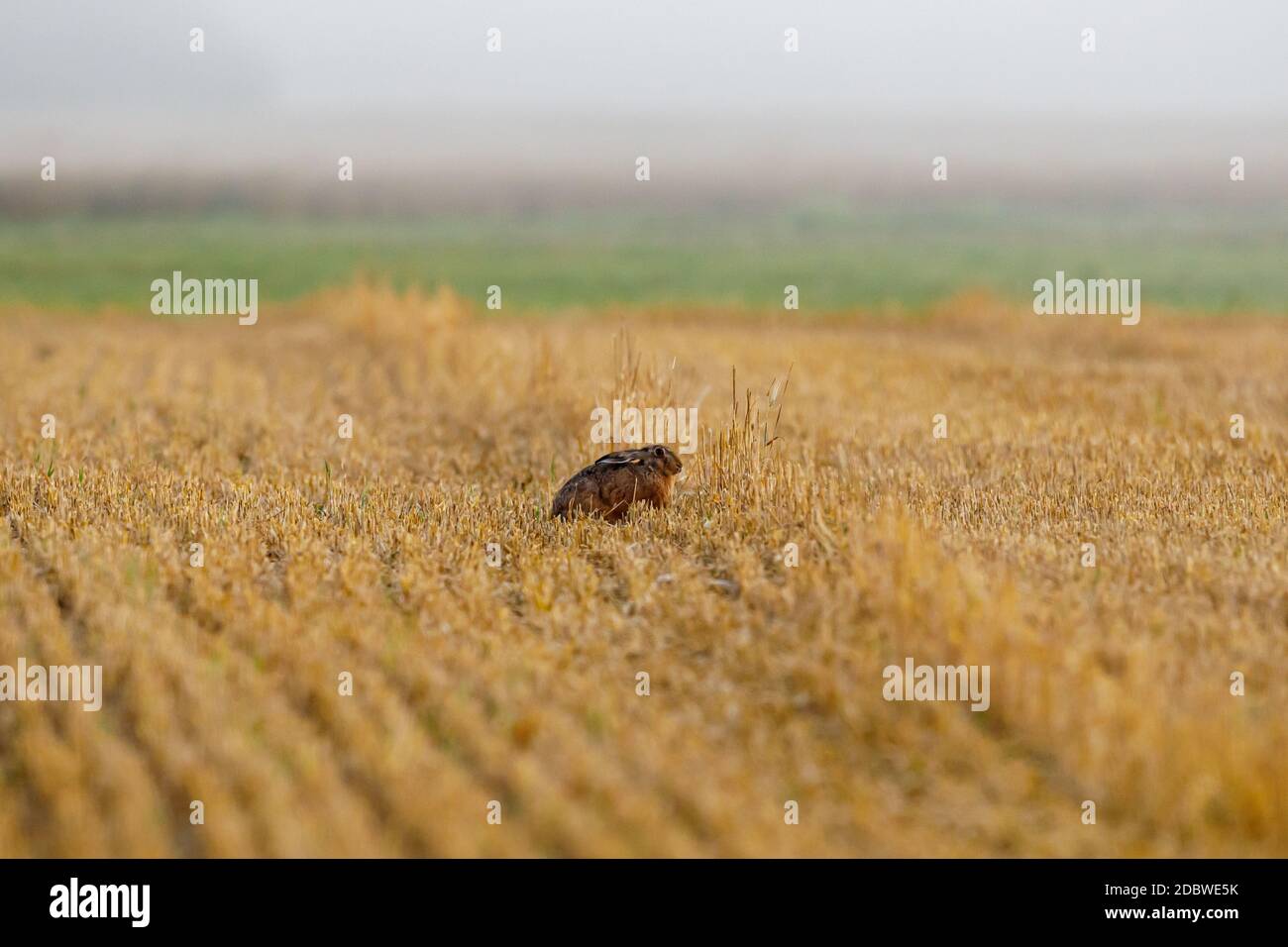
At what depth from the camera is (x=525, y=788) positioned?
4738 mm

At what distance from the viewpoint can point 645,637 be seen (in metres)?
6.42

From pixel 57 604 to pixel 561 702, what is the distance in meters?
3.34

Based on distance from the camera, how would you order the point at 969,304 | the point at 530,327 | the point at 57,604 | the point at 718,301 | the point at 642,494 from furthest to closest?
the point at 718,301 < the point at 969,304 < the point at 530,327 < the point at 642,494 < the point at 57,604

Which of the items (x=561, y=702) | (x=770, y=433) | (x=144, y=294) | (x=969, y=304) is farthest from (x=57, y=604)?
(x=144, y=294)

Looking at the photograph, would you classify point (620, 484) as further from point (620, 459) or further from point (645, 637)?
point (645, 637)

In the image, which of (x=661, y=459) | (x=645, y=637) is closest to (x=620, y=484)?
(x=661, y=459)

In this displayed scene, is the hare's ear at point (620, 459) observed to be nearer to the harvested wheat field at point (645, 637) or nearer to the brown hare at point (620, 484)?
the brown hare at point (620, 484)

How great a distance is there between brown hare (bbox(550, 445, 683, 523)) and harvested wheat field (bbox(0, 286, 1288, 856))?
18 centimetres

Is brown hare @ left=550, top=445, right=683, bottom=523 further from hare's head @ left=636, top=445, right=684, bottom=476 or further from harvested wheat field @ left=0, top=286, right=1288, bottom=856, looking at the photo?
harvested wheat field @ left=0, top=286, right=1288, bottom=856

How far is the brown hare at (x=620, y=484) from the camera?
333 inches

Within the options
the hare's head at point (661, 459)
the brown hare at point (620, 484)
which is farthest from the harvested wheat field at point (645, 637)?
the hare's head at point (661, 459)

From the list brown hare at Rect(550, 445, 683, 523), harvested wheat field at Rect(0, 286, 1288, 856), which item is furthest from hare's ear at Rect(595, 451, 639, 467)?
harvested wheat field at Rect(0, 286, 1288, 856)
